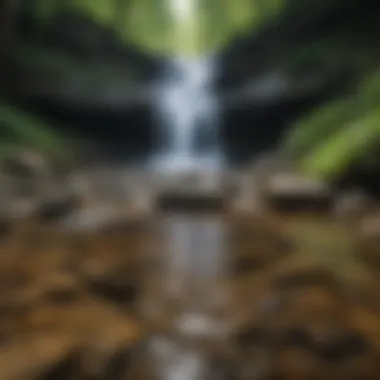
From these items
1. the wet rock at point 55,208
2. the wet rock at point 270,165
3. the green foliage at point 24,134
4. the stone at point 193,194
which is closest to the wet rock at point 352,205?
the wet rock at point 270,165

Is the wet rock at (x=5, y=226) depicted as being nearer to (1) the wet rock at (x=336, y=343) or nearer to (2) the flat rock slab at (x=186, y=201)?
(2) the flat rock slab at (x=186, y=201)

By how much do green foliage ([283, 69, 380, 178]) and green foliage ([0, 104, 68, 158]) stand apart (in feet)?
2.12

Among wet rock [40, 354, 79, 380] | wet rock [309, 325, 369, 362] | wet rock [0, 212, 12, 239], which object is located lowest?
wet rock [40, 354, 79, 380]

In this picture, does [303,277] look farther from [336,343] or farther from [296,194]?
[296,194]

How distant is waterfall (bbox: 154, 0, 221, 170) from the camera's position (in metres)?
1.65

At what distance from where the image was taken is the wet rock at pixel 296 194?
60.5 inches

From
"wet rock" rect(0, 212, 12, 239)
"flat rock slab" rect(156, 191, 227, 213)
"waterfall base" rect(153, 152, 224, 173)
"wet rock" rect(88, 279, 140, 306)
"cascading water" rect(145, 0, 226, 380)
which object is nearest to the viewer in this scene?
"cascading water" rect(145, 0, 226, 380)

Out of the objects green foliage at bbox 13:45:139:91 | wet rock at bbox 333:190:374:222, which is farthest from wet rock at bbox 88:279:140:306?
green foliage at bbox 13:45:139:91

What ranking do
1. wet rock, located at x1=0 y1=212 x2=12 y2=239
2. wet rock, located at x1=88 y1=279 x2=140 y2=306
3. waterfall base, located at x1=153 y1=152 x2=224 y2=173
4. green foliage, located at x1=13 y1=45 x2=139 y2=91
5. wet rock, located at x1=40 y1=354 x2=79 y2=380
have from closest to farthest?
wet rock, located at x1=40 y1=354 x2=79 y2=380 → wet rock, located at x1=88 y1=279 x2=140 y2=306 → wet rock, located at x1=0 y1=212 x2=12 y2=239 → waterfall base, located at x1=153 y1=152 x2=224 y2=173 → green foliage, located at x1=13 y1=45 x2=139 y2=91

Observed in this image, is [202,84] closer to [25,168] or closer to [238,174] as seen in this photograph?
[238,174]

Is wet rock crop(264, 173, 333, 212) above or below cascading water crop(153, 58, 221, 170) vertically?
below

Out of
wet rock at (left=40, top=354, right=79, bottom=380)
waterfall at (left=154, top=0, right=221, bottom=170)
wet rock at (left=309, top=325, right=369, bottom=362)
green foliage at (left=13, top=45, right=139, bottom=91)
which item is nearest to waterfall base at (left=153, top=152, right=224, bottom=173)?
waterfall at (left=154, top=0, right=221, bottom=170)

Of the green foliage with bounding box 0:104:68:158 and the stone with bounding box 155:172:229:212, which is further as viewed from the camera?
the green foliage with bounding box 0:104:68:158

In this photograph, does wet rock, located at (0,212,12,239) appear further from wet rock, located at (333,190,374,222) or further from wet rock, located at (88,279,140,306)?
wet rock, located at (333,190,374,222)
